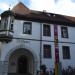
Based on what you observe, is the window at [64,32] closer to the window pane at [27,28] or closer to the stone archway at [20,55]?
the window pane at [27,28]

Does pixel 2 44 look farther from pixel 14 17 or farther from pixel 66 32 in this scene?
pixel 66 32

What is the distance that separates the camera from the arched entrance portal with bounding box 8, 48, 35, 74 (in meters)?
23.8

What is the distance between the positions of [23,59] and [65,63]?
5527 millimetres

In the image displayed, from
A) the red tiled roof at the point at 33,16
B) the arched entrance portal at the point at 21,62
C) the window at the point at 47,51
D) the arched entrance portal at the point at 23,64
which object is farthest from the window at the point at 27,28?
the arched entrance portal at the point at 23,64

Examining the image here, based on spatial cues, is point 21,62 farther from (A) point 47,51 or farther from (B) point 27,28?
(B) point 27,28

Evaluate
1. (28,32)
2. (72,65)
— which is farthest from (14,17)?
(72,65)

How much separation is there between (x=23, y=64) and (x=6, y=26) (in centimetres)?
566

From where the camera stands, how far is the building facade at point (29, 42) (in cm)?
2266

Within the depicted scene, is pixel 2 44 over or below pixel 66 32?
below

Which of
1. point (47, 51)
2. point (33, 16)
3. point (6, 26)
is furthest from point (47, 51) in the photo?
point (6, 26)

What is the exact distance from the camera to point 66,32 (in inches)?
1045

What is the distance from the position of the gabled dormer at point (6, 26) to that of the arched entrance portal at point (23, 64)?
3.78m

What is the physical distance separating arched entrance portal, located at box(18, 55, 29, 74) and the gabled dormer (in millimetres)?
3776

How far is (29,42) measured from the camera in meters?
23.8
